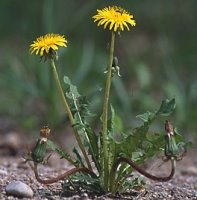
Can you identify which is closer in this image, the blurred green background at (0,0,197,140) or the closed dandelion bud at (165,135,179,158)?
the closed dandelion bud at (165,135,179,158)

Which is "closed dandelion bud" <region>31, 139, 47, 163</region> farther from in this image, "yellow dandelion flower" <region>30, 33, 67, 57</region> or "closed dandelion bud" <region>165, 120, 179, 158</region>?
"closed dandelion bud" <region>165, 120, 179, 158</region>

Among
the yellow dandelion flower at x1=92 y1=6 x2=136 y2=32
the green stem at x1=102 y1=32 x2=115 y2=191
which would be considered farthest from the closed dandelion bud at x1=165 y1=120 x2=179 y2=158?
the yellow dandelion flower at x1=92 y1=6 x2=136 y2=32

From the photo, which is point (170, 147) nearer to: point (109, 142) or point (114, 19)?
point (109, 142)

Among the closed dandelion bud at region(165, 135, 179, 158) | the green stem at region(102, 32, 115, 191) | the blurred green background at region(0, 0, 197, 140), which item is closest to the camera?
the closed dandelion bud at region(165, 135, 179, 158)

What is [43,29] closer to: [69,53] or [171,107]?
[69,53]

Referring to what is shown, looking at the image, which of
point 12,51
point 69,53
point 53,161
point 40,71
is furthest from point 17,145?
point 12,51

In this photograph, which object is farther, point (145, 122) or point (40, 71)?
point (40, 71)
